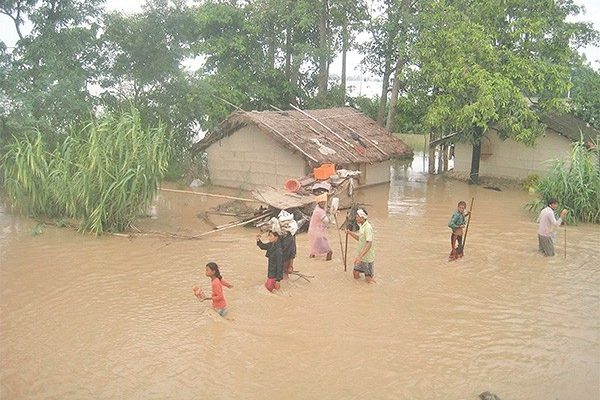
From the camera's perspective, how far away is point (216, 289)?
7609 mm

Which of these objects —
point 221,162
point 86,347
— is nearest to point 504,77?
point 221,162

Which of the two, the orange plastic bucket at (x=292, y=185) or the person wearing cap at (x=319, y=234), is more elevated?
the orange plastic bucket at (x=292, y=185)

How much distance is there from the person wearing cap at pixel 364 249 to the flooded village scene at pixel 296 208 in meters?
0.04

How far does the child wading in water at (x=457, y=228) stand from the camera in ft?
33.6

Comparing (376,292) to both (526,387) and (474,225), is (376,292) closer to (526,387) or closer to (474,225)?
(526,387)

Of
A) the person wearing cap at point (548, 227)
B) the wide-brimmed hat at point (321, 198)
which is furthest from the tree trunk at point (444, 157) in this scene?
the person wearing cap at point (548, 227)

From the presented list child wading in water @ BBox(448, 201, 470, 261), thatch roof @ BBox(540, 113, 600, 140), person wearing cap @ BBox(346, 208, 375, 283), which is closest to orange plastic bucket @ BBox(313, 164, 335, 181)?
child wading in water @ BBox(448, 201, 470, 261)

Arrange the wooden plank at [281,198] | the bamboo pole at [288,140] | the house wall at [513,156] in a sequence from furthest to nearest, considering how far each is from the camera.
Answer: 1. the house wall at [513,156]
2. the bamboo pole at [288,140]
3. the wooden plank at [281,198]

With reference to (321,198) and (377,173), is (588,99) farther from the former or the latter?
(321,198)

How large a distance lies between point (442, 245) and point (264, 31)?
12.3 m

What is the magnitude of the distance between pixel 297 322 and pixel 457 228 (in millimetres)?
3957

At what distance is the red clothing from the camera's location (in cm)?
756

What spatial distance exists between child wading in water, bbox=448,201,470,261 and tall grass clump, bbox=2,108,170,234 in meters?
5.75

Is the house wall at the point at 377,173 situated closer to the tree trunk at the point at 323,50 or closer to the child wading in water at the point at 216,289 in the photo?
the tree trunk at the point at 323,50
